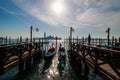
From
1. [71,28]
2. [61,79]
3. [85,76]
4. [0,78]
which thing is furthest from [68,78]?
[71,28]

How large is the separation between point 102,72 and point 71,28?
22864 mm

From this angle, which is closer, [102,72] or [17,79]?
[102,72]

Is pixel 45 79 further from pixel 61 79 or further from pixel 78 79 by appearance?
pixel 78 79

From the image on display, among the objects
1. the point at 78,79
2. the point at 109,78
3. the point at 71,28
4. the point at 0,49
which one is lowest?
the point at 78,79

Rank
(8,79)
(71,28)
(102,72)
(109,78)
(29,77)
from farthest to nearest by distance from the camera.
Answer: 1. (71,28)
2. (29,77)
3. (8,79)
4. (102,72)
5. (109,78)

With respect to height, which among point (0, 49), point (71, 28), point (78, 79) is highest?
point (71, 28)

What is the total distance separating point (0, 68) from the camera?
6910 mm

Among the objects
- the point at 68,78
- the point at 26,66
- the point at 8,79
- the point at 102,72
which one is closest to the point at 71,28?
the point at 26,66

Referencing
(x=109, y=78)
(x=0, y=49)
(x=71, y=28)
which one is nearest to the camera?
(x=109, y=78)

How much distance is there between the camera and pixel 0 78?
1088 centimetres

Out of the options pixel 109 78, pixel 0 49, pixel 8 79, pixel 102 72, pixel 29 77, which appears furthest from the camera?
pixel 29 77

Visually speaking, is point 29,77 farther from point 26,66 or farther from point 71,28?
point 71,28

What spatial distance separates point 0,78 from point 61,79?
5.53 m

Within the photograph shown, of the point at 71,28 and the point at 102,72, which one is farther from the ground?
the point at 71,28
